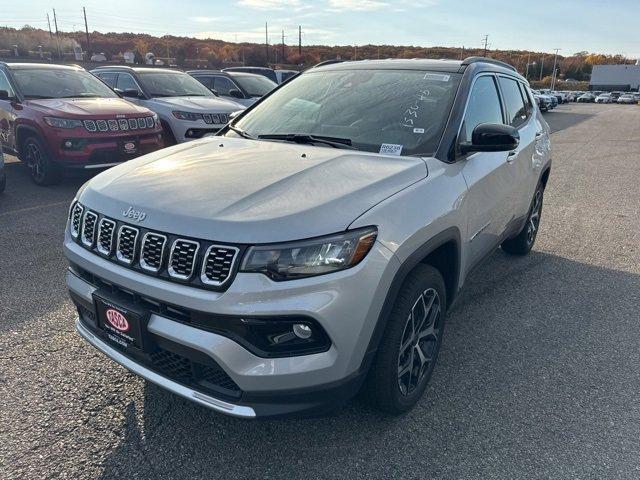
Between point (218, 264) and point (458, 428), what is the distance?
5.06ft

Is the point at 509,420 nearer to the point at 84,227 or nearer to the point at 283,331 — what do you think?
the point at 283,331

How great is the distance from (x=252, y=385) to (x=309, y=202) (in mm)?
793

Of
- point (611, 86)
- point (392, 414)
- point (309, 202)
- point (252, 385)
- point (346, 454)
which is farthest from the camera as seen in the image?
point (611, 86)

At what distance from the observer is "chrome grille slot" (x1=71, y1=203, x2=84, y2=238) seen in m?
2.62

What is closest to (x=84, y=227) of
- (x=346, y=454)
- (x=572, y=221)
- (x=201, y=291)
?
(x=201, y=291)

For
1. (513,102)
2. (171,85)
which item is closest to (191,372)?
(513,102)

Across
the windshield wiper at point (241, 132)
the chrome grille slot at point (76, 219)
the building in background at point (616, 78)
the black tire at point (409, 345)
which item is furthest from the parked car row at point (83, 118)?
the building in background at point (616, 78)

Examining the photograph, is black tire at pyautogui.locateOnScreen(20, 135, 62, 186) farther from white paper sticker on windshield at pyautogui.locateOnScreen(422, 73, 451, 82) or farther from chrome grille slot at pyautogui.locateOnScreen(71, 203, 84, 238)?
white paper sticker on windshield at pyautogui.locateOnScreen(422, 73, 451, 82)

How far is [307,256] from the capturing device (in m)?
2.02

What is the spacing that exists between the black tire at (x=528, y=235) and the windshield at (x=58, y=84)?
6.66 metres

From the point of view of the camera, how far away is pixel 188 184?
Result: 2430mm

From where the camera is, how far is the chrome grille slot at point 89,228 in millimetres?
2463

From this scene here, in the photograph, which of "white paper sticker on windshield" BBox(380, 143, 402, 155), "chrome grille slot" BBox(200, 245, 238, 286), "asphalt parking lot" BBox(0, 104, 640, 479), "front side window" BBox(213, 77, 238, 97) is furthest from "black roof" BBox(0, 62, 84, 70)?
"chrome grille slot" BBox(200, 245, 238, 286)

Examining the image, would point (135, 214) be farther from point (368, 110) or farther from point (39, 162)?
point (39, 162)
